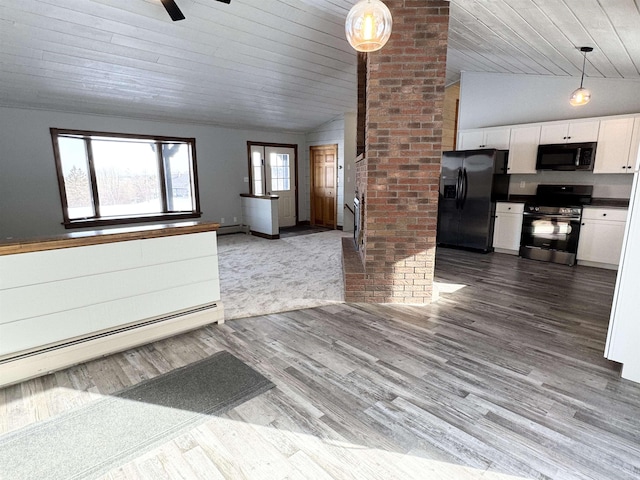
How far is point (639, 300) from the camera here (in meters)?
2.10

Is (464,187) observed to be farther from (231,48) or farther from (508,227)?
(231,48)

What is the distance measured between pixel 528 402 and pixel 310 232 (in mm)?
6224

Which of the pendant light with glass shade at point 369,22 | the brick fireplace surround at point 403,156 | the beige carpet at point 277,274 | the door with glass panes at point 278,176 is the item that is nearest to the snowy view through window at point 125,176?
the beige carpet at point 277,274

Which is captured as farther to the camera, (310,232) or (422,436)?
(310,232)

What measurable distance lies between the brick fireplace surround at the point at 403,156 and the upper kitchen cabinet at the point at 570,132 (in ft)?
10.0

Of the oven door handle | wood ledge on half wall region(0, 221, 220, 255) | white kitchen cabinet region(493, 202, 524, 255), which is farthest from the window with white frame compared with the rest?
the oven door handle

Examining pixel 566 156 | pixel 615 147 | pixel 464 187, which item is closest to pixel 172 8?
pixel 464 187

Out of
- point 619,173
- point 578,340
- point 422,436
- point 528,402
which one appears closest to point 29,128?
point 422,436

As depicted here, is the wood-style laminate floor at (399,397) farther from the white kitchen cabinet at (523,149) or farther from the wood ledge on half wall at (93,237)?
the white kitchen cabinet at (523,149)

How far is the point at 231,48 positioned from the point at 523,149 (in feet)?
15.3

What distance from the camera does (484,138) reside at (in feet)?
19.2

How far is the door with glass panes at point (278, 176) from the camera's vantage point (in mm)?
8086

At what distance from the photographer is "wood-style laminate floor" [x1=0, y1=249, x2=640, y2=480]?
5.10 feet

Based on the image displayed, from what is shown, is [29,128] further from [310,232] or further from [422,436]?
[422,436]
